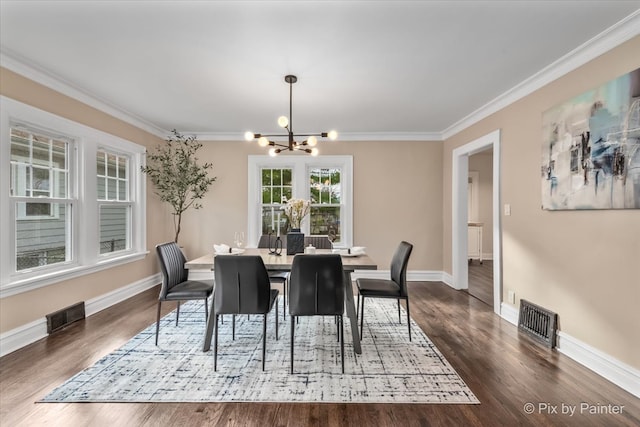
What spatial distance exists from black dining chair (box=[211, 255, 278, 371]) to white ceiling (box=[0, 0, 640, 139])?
1.71 meters

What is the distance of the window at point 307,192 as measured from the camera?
5.54 m

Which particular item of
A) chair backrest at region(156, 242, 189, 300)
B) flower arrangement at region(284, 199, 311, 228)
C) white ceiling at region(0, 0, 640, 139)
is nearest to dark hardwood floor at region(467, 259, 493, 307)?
white ceiling at region(0, 0, 640, 139)

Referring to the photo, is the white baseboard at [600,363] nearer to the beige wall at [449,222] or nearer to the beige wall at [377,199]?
the beige wall at [449,222]

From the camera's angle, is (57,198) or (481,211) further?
(481,211)

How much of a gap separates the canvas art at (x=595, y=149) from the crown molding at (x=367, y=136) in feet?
8.14

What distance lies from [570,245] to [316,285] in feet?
7.31

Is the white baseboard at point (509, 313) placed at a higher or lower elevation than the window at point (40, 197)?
lower

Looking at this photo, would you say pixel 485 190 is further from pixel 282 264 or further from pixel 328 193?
pixel 282 264

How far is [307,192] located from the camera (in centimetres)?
555

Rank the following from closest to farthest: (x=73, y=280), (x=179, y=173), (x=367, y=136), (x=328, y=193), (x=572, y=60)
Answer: (x=572, y=60)
(x=73, y=280)
(x=179, y=173)
(x=367, y=136)
(x=328, y=193)

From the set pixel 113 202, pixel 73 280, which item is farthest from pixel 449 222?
pixel 73 280

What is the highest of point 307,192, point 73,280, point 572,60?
point 572,60

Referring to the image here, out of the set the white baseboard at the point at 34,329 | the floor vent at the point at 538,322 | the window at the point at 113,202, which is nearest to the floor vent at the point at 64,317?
the white baseboard at the point at 34,329

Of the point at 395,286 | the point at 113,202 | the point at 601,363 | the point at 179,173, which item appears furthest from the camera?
the point at 179,173
